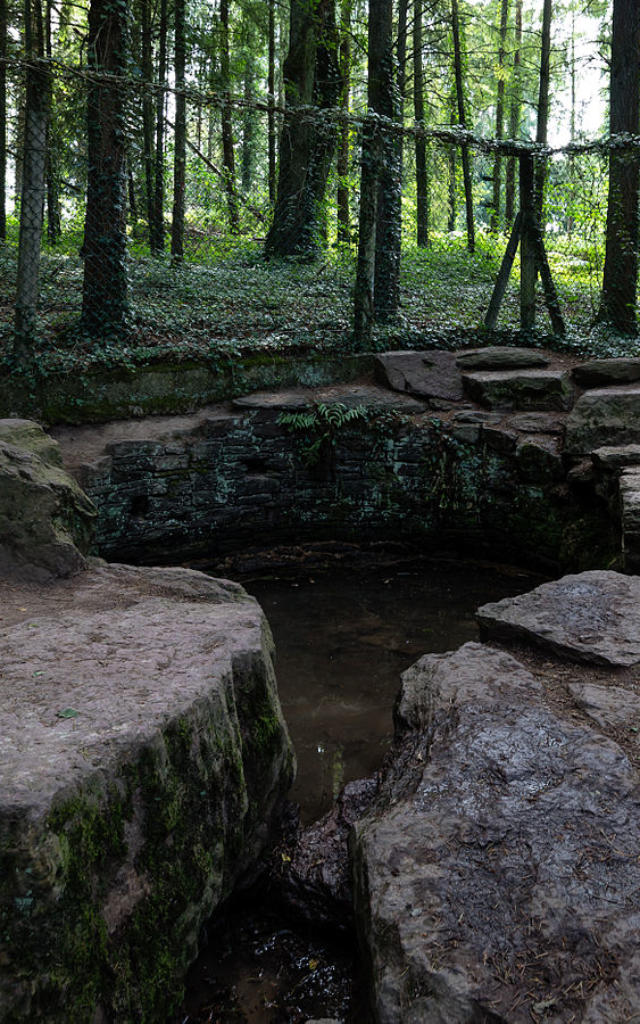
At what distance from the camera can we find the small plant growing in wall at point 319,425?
727cm

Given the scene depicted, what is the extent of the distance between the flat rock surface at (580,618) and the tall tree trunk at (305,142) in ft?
30.5

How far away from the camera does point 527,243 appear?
8562 mm

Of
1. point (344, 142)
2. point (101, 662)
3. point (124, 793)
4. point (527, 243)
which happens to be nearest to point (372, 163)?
point (527, 243)

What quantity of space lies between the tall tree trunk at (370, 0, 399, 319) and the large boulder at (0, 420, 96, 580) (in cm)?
565

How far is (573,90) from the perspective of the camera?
85.6 ft

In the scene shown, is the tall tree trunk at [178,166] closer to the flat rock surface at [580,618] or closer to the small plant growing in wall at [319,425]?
the small plant growing in wall at [319,425]

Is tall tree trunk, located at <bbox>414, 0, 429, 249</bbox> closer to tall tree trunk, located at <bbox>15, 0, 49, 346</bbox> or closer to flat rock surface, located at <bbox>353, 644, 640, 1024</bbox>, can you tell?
tall tree trunk, located at <bbox>15, 0, 49, 346</bbox>

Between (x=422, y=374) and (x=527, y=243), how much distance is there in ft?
7.75

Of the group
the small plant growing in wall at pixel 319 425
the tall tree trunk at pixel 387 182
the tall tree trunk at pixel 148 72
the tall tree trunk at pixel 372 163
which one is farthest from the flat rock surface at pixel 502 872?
the tall tree trunk at pixel 148 72

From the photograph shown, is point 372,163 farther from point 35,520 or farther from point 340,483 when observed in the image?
point 35,520

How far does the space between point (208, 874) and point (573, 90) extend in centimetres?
3094

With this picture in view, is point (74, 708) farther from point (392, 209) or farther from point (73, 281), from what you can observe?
point (392, 209)

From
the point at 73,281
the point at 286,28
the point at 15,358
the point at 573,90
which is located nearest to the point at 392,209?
the point at 73,281

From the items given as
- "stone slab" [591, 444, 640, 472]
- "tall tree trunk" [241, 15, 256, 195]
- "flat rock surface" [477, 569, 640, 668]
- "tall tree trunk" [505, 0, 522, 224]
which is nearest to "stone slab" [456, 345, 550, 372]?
"stone slab" [591, 444, 640, 472]
